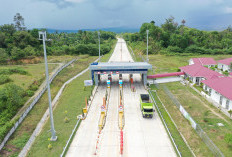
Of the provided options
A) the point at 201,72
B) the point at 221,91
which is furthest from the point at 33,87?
the point at 201,72

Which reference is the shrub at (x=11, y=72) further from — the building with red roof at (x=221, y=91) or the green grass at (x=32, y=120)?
the building with red roof at (x=221, y=91)

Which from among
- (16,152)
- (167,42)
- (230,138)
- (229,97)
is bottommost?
(16,152)

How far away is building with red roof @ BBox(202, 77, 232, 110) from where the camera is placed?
95.5ft

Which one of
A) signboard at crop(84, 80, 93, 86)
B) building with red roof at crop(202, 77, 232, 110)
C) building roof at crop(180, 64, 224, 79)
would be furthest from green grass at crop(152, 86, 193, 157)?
building roof at crop(180, 64, 224, 79)

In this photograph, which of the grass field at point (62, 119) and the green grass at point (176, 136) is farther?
the grass field at point (62, 119)

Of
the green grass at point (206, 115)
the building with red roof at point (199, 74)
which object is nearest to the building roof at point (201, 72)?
the building with red roof at point (199, 74)

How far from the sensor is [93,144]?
70.2 ft

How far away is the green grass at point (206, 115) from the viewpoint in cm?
2170

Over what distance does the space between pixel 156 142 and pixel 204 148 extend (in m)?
5.09

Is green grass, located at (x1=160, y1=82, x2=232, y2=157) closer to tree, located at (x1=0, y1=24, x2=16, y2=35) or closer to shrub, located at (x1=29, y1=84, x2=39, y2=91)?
shrub, located at (x1=29, y1=84, x2=39, y2=91)

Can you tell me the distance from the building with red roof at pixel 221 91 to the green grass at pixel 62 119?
75.5ft

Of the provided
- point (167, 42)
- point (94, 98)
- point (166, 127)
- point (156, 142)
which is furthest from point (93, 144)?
point (167, 42)

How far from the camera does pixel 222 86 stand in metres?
32.3

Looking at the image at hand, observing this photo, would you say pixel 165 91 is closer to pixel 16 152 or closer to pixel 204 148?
pixel 204 148
